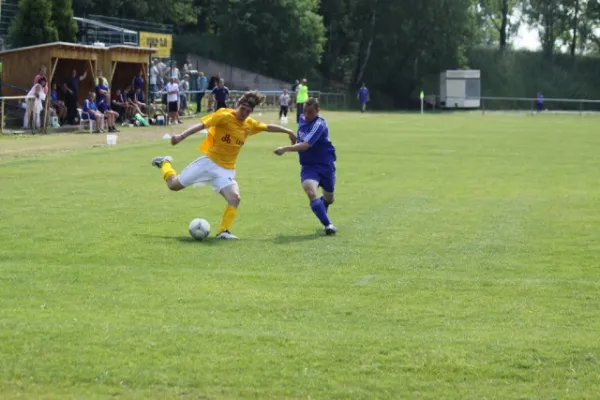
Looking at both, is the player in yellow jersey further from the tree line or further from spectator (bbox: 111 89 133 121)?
the tree line

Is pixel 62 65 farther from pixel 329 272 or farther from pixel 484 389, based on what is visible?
pixel 484 389

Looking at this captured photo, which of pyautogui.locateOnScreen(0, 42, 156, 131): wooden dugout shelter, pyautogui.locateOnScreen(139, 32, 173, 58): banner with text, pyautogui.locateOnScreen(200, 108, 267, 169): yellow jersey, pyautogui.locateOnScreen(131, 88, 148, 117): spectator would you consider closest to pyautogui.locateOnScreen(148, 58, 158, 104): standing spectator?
pyautogui.locateOnScreen(0, 42, 156, 131): wooden dugout shelter

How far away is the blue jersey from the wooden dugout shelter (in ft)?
63.2

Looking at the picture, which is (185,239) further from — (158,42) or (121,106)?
(158,42)

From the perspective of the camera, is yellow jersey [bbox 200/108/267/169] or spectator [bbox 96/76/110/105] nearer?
yellow jersey [bbox 200/108/267/169]

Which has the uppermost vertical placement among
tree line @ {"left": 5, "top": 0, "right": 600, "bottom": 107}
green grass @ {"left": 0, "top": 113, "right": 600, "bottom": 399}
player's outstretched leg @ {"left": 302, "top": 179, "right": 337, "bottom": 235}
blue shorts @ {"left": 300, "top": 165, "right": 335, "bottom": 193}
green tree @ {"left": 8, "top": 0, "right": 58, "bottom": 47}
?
tree line @ {"left": 5, "top": 0, "right": 600, "bottom": 107}

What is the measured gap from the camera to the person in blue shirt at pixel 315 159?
1279 cm

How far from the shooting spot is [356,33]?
79500 mm

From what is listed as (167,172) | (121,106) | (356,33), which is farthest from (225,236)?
(356,33)

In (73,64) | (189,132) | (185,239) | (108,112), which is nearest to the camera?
(185,239)

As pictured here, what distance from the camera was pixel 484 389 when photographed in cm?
628

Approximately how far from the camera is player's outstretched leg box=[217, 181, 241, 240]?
40.1ft

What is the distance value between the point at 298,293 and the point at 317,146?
453cm

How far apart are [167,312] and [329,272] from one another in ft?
7.85
